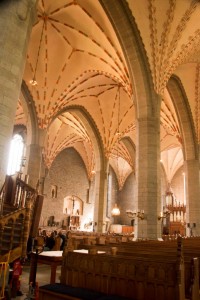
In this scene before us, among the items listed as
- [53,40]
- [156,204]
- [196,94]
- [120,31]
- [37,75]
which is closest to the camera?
[156,204]

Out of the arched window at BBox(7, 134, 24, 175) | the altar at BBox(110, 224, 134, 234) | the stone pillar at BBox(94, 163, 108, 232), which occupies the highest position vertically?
the arched window at BBox(7, 134, 24, 175)

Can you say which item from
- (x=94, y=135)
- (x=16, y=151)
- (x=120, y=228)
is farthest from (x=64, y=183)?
(x=120, y=228)

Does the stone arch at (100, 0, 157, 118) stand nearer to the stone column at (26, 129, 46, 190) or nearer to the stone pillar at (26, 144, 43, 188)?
the stone column at (26, 129, 46, 190)

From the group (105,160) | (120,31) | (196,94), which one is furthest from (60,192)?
(120,31)

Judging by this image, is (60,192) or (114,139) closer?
(114,139)

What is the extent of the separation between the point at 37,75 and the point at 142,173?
878 centimetres

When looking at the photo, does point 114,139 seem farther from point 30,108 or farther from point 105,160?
point 30,108

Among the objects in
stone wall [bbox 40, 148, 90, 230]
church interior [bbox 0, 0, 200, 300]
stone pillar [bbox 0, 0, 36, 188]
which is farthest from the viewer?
stone wall [bbox 40, 148, 90, 230]

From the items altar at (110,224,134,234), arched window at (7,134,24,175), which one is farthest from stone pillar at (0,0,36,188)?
altar at (110,224,134,234)

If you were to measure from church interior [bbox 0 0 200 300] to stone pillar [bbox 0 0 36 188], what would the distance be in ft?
0.07

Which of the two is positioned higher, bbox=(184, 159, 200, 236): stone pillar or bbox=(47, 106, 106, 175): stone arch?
bbox=(47, 106, 106, 175): stone arch

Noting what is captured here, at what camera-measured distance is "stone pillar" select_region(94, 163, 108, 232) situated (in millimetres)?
18844

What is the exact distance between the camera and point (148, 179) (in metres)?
10.6

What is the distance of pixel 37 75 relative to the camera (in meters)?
15.4
